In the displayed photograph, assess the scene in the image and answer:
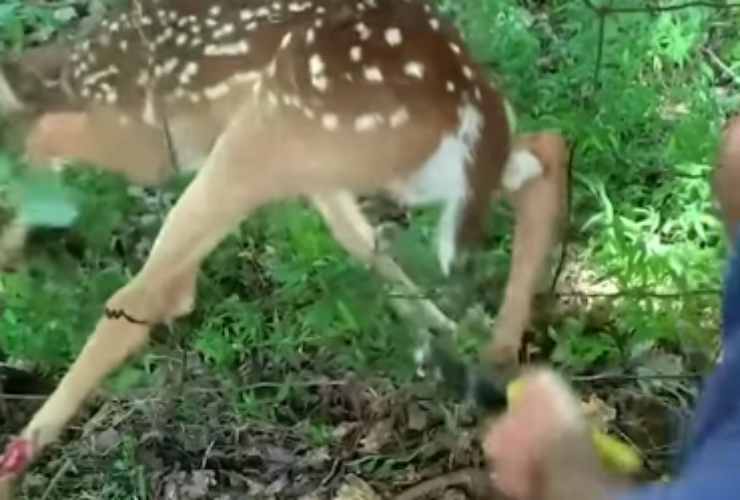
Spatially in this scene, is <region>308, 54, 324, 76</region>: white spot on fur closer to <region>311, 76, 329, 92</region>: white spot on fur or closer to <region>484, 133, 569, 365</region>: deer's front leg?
<region>311, 76, 329, 92</region>: white spot on fur

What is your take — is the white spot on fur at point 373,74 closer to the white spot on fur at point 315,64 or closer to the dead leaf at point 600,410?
the white spot on fur at point 315,64

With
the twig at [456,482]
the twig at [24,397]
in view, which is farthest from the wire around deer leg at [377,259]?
the twig at [24,397]

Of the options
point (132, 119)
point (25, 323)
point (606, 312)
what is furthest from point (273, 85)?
point (606, 312)

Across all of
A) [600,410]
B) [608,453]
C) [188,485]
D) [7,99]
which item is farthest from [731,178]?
[188,485]

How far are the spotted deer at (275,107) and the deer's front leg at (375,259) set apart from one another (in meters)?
0.08

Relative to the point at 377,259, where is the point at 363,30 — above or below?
above

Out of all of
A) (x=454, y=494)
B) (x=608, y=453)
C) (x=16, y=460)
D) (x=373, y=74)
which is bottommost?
(x=454, y=494)

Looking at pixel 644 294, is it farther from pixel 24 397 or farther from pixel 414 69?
pixel 24 397

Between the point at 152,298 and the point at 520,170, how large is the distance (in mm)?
384

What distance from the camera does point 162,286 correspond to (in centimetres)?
199

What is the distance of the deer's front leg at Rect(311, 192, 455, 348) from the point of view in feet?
6.60

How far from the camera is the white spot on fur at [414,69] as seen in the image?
186cm

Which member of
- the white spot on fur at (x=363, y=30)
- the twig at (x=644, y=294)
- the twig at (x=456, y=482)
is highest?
the white spot on fur at (x=363, y=30)

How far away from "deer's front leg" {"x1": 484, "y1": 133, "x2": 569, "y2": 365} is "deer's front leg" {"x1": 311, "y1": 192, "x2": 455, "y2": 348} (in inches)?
2.7
